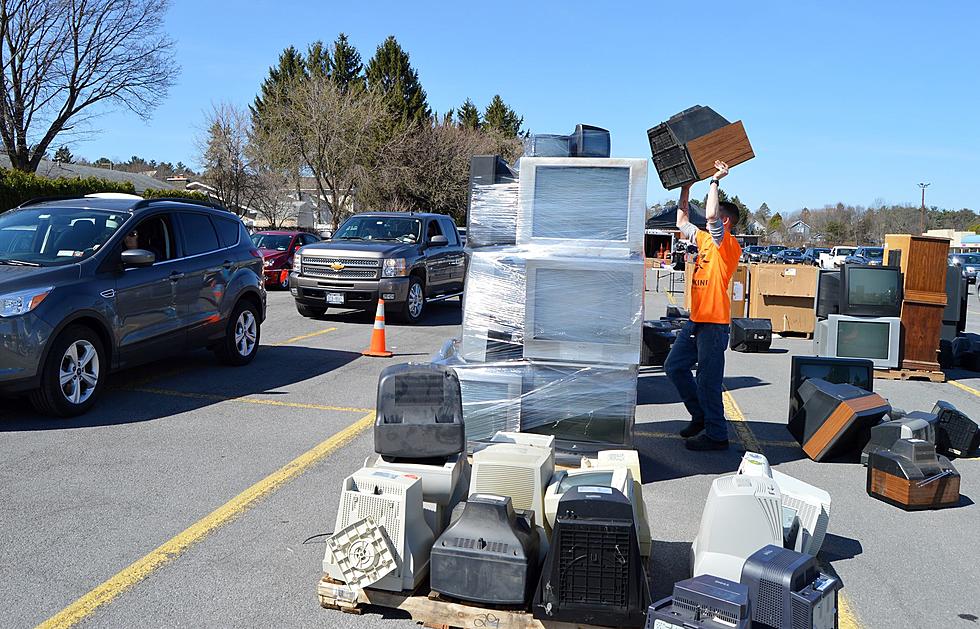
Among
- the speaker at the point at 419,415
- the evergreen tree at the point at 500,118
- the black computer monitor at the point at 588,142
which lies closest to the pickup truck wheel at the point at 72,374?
the speaker at the point at 419,415

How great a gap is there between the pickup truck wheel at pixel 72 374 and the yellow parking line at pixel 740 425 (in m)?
5.91

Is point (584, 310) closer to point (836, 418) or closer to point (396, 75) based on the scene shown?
point (836, 418)

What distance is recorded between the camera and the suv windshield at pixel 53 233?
7.18m

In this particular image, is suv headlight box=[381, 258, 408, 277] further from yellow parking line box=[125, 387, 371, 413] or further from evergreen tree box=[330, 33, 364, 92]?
evergreen tree box=[330, 33, 364, 92]

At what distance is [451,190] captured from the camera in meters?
47.2

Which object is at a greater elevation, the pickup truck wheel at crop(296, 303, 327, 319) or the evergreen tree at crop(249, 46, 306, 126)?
the evergreen tree at crop(249, 46, 306, 126)

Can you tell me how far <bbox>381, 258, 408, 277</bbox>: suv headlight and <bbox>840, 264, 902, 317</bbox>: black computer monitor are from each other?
23.6 feet

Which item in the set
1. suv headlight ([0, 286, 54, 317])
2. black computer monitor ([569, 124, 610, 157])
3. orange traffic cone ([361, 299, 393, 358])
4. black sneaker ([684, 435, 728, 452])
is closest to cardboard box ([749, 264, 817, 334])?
orange traffic cone ([361, 299, 393, 358])

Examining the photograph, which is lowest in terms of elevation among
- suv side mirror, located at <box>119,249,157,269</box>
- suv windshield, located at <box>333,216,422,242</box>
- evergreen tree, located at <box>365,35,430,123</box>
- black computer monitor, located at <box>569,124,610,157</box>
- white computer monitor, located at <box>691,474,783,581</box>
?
white computer monitor, located at <box>691,474,783,581</box>

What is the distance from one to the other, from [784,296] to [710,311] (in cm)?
926

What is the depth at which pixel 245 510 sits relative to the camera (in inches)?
191

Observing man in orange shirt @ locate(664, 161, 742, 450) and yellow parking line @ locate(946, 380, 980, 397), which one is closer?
man in orange shirt @ locate(664, 161, 742, 450)

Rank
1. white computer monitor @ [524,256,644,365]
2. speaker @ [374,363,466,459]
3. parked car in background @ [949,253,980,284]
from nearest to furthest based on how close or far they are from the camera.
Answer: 1. speaker @ [374,363,466,459]
2. white computer monitor @ [524,256,644,365]
3. parked car in background @ [949,253,980,284]

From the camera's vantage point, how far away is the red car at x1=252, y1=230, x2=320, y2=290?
2039 centimetres
